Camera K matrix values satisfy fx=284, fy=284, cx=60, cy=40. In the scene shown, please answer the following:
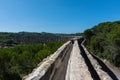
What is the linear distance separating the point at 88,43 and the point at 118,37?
43.4 meters

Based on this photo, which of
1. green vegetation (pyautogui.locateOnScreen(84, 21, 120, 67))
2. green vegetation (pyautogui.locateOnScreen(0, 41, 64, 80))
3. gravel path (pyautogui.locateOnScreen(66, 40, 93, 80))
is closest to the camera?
gravel path (pyautogui.locateOnScreen(66, 40, 93, 80))

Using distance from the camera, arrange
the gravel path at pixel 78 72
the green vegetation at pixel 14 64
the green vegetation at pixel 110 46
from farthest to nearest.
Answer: the green vegetation at pixel 110 46 < the green vegetation at pixel 14 64 < the gravel path at pixel 78 72

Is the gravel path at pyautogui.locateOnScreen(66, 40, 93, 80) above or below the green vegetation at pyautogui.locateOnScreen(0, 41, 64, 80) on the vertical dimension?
above

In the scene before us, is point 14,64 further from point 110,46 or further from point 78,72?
point 78,72

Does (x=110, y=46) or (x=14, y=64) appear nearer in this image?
(x=14, y=64)

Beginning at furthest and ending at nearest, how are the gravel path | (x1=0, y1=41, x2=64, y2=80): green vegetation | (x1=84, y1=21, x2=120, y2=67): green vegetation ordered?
(x1=84, y1=21, x2=120, y2=67): green vegetation
(x1=0, y1=41, x2=64, y2=80): green vegetation
the gravel path

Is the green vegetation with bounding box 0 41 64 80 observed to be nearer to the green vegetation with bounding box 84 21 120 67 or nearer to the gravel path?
the green vegetation with bounding box 84 21 120 67

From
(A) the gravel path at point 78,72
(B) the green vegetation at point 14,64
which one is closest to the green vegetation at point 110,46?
(B) the green vegetation at point 14,64

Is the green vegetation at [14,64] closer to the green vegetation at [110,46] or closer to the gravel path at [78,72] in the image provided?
the green vegetation at [110,46]

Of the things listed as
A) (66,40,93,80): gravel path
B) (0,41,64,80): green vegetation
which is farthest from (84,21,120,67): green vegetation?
(66,40,93,80): gravel path

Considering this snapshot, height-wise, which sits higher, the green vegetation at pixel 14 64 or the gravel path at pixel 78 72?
the gravel path at pixel 78 72

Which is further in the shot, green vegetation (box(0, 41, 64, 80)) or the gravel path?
green vegetation (box(0, 41, 64, 80))

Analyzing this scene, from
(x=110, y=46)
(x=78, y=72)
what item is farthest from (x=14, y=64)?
(x=78, y=72)

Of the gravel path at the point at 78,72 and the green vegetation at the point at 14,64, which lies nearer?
the gravel path at the point at 78,72
